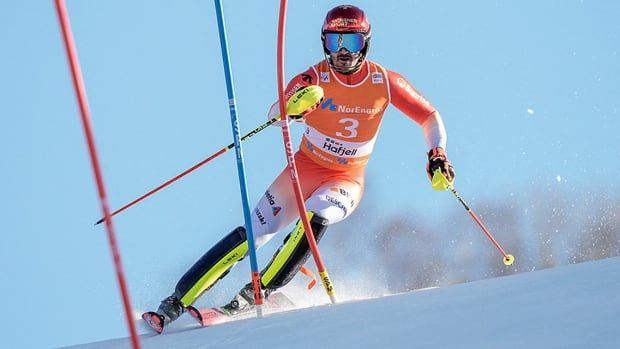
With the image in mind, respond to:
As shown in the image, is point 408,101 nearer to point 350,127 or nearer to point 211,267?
point 350,127

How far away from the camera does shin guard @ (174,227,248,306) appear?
15.5 ft

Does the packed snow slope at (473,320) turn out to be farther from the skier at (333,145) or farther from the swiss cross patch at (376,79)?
the swiss cross patch at (376,79)

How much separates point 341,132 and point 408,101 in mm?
420

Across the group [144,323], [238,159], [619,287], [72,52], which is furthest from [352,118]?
[72,52]

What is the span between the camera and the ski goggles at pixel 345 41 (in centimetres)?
505

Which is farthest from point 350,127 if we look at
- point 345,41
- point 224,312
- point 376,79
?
point 224,312

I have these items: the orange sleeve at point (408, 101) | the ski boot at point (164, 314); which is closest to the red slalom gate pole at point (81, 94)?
the ski boot at point (164, 314)

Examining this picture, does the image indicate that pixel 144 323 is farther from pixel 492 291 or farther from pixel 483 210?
pixel 483 210

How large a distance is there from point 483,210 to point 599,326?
26.7 feet

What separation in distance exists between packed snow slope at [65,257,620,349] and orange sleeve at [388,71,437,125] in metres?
1.99

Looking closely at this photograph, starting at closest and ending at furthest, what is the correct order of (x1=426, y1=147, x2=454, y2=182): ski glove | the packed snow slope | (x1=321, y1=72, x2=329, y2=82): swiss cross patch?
1. the packed snow slope
2. (x1=426, y1=147, x2=454, y2=182): ski glove
3. (x1=321, y1=72, x2=329, y2=82): swiss cross patch

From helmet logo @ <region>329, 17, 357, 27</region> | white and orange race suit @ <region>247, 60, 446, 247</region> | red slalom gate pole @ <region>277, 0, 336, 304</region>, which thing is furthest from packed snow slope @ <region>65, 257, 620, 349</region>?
helmet logo @ <region>329, 17, 357, 27</region>

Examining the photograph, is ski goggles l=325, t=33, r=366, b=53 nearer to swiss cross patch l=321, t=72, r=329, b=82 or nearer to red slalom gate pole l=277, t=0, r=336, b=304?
swiss cross patch l=321, t=72, r=329, b=82

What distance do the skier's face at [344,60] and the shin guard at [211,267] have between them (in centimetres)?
106
